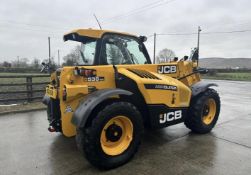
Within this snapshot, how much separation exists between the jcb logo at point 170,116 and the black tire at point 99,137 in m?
0.64

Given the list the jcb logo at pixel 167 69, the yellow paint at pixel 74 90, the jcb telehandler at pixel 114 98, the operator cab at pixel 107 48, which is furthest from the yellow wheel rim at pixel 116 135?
the jcb logo at pixel 167 69

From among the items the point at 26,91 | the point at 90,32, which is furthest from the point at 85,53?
the point at 26,91

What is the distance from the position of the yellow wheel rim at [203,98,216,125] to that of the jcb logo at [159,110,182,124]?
44.7 inches

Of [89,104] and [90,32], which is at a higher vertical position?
[90,32]

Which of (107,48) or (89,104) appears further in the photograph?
(107,48)

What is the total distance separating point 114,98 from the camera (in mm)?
3938

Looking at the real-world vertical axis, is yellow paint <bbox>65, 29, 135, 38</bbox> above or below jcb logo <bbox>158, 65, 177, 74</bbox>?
above

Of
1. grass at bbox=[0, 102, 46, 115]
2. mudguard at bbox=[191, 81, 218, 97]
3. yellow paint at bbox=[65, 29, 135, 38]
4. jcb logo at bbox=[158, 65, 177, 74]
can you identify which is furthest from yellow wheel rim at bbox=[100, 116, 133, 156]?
grass at bbox=[0, 102, 46, 115]

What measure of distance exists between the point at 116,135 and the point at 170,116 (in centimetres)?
122

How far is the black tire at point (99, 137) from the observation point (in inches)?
140

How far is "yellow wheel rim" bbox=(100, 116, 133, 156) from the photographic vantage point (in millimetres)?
3850

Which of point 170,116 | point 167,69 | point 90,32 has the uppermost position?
point 90,32

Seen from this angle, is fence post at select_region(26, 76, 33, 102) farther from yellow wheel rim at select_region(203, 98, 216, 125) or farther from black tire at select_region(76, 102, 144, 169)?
yellow wheel rim at select_region(203, 98, 216, 125)

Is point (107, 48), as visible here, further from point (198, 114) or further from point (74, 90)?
point (198, 114)
